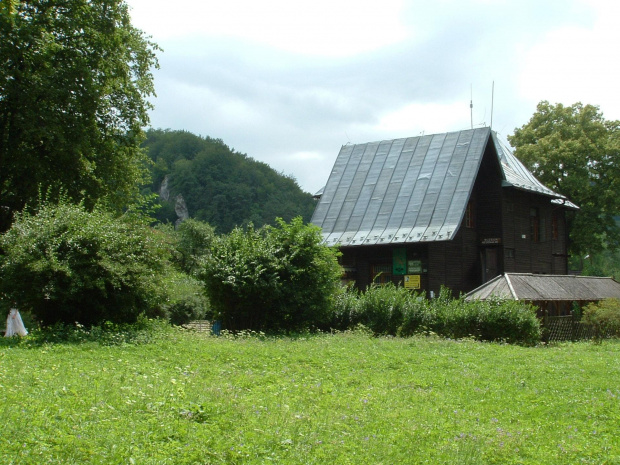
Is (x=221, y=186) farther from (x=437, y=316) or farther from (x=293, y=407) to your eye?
(x=293, y=407)

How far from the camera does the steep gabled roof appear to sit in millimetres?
31500

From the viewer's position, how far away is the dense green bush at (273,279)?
21172 mm

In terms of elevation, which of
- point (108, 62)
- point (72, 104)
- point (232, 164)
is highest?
point (232, 164)

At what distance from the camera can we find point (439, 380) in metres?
12.1

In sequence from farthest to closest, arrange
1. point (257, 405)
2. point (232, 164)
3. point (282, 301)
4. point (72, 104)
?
1. point (232, 164)
2. point (72, 104)
3. point (282, 301)
4. point (257, 405)

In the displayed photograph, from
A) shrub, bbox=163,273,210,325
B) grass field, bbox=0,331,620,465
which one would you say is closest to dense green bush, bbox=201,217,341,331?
grass field, bbox=0,331,620,465

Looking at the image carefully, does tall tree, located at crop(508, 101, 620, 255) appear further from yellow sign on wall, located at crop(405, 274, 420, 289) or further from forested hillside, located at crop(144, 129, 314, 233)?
forested hillside, located at crop(144, 129, 314, 233)

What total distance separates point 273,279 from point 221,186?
64925 millimetres

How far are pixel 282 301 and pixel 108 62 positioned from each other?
11949mm

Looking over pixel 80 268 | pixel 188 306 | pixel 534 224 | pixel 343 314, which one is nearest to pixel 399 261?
pixel 534 224

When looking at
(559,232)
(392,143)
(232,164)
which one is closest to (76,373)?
(392,143)

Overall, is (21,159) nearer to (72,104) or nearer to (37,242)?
(72,104)

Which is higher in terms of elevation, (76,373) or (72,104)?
(72,104)

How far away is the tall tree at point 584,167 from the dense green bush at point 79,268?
34873 mm
